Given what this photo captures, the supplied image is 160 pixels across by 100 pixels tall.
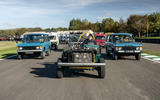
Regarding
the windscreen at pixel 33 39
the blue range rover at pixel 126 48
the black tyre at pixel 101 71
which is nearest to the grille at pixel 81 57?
the black tyre at pixel 101 71

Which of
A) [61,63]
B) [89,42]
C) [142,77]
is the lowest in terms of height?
[142,77]

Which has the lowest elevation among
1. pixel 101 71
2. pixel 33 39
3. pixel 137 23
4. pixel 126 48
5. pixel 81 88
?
pixel 81 88

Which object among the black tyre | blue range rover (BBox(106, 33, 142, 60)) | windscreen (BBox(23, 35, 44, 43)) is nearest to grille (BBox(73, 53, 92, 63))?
the black tyre

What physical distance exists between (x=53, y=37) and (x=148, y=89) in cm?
2141

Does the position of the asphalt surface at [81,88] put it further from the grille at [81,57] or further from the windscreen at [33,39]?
the windscreen at [33,39]

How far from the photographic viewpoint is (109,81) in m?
7.64

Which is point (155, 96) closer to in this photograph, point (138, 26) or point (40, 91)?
point (40, 91)

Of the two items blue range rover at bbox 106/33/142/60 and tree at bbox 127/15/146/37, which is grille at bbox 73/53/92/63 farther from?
tree at bbox 127/15/146/37

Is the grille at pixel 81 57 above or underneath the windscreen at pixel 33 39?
underneath

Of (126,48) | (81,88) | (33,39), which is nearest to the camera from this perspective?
(81,88)

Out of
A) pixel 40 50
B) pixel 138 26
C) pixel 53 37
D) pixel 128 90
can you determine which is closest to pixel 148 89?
pixel 128 90

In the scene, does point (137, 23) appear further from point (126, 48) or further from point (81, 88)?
point (81, 88)

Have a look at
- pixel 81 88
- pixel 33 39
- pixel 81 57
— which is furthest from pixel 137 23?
pixel 81 88

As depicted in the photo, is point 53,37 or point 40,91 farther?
point 53,37
